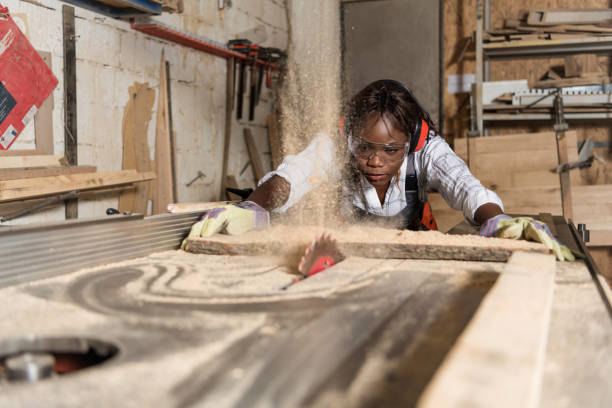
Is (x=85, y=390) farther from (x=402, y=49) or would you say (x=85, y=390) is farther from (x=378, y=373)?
(x=402, y=49)

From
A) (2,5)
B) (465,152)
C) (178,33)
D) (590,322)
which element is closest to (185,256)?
(590,322)

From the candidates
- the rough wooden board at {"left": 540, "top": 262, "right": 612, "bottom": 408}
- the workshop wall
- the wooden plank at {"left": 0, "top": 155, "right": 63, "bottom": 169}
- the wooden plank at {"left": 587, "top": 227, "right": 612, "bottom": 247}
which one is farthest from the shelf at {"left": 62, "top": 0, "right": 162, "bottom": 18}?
A: the wooden plank at {"left": 587, "top": 227, "right": 612, "bottom": 247}

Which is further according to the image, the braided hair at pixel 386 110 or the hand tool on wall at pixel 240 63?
the hand tool on wall at pixel 240 63

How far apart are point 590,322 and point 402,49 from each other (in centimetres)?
450

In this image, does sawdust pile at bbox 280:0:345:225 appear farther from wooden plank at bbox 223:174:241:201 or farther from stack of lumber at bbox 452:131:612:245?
stack of lumber at bbox 452:131:612:245

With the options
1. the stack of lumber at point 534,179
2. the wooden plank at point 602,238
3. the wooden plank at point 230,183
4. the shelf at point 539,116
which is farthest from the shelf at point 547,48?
the wooden plank at point 230,183

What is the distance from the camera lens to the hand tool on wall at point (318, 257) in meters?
1.19

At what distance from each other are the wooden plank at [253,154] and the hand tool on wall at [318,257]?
3312 mm

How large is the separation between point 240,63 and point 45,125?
200cm

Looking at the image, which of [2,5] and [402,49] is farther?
[402,49]

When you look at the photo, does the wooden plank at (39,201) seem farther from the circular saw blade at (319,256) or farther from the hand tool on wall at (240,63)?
the circular saw blade at (319,256)

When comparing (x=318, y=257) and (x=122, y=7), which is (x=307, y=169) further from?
(x=122, y=7)

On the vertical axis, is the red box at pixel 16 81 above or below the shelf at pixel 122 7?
below

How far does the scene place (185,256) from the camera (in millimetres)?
1463
